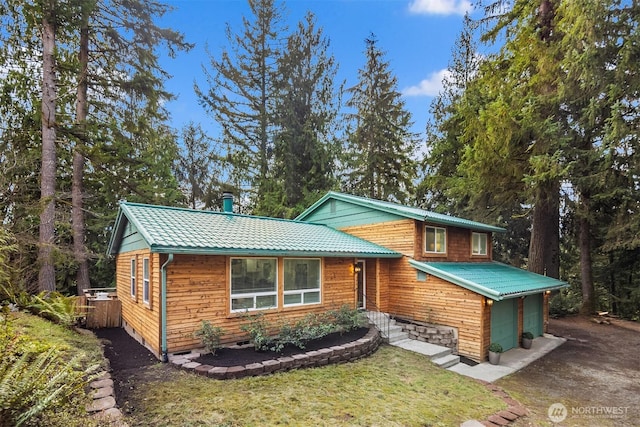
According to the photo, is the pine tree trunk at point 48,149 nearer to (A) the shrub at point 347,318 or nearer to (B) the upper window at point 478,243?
(A) the shrub at point 347,318

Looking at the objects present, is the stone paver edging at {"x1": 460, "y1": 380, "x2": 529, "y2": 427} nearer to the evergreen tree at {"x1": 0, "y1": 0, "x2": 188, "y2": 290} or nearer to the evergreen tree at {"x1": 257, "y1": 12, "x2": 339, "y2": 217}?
the evergreen tree at {"x1": 0, "y1": 0, "x2": 188, "y2": 290}

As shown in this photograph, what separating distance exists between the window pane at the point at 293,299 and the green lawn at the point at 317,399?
239 centimetres

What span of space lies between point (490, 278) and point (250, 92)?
16.7 metres

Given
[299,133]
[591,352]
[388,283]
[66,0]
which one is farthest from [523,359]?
[66,0]

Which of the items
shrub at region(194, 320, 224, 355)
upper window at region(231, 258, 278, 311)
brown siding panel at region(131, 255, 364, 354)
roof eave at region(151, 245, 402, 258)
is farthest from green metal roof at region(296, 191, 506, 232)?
shrub at region(194, 320, 224, 355)

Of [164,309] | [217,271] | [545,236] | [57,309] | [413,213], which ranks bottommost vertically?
[57,309]

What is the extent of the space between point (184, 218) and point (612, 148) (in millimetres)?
14983

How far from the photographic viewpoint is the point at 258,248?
26.4 ft

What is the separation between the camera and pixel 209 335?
7.23 meters

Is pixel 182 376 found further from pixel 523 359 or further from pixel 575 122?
pixel 575 122

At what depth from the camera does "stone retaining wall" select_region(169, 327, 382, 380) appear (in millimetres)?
6125

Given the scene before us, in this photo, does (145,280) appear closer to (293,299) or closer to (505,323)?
(293,299)

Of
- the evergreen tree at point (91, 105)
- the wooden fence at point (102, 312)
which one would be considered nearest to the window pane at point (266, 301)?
the wooden fence at point (102, 312)

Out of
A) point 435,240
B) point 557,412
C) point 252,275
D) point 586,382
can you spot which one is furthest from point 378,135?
point 557,412
